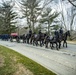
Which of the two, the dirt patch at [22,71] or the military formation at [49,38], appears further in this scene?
the military formation at [49,38]

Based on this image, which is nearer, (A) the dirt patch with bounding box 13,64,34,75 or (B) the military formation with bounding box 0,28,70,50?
(A) the dirt patch with bounding box 13,64,34,75

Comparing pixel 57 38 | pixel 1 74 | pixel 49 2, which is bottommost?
pixel 1 74

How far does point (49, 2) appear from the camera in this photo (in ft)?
143

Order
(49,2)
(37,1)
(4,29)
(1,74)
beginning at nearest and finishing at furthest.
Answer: (1,74)
(49,2)
(37,1)
(4,29)

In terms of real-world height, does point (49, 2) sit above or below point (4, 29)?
above

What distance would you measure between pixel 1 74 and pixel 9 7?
59.6 m

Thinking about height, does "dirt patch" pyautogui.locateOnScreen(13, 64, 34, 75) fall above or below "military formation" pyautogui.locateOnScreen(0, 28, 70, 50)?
below

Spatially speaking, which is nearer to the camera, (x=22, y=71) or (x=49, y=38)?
(x=22, y=71)

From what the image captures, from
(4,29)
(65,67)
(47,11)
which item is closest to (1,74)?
(65,67)

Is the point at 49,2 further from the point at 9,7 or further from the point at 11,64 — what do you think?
the point at 11,64

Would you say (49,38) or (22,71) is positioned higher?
(49,38)

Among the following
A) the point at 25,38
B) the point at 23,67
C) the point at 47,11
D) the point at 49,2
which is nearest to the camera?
the point at 23,67

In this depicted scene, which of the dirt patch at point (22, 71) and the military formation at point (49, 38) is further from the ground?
the military formation at point (49, 38)

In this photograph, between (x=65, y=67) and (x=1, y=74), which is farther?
(x=65, y=67)
